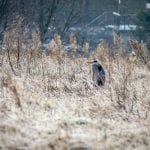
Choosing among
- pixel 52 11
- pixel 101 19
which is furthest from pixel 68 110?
pixel 101 19

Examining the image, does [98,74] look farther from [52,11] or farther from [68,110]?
[52,11]

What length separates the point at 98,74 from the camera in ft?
36.6

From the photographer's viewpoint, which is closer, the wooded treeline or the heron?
the heron

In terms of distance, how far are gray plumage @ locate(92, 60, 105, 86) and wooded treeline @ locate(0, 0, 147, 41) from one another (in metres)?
4.08

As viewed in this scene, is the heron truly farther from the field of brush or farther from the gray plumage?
the field of brush

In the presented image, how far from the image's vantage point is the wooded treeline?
19.8 metres

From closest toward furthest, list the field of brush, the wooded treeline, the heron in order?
the field of brush < the heron < the wooded treeline

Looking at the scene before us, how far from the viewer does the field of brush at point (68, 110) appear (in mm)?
6094

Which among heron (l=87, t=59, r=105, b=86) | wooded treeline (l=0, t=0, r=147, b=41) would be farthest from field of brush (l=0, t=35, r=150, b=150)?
wooded treeline (l=0, t=0, r=147, b=41)

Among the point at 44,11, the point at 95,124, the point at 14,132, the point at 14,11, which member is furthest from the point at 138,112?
the point at 44,11

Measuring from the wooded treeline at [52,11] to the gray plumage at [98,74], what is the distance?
408 centimetres

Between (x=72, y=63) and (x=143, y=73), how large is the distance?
2.17 meters

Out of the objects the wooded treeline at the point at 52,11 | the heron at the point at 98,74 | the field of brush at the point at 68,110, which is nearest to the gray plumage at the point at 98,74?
the heron at the point at 98,74

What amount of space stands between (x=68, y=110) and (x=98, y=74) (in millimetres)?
3476
